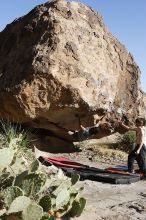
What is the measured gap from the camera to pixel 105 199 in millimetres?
7801

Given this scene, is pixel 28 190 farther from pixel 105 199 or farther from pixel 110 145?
pixel 110 145

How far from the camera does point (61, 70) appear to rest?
11008mm

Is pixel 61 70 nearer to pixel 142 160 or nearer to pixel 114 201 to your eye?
pixel 142 160

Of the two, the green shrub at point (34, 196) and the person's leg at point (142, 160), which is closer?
the green shrub at point (34, 196)

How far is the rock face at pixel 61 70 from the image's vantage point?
429 inches

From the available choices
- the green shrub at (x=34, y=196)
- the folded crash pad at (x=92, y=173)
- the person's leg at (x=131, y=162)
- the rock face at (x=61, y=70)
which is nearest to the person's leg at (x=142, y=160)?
the person's leg at (x=131, y=162)

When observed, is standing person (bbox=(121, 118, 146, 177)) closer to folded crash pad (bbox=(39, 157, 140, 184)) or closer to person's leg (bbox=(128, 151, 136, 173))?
person's leg (bbox=(128, 151, 136, 173))

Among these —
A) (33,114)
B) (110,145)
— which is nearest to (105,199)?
(33,114)

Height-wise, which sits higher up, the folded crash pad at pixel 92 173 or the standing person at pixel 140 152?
the standing person at pixel 140 152

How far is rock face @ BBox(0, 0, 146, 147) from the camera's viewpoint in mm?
10906

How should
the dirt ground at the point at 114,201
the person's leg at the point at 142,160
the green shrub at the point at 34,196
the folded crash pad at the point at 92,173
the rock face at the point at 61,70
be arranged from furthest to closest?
the person's leg at the point at 142,160
the rock face at the point at 61,70
the folded crash pad at the point at 92,173
the dirt ground at the point at 114,201
the green shrub at the point at 34,196

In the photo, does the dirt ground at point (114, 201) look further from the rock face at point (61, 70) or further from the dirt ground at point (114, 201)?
the rock face at point (61, 70)

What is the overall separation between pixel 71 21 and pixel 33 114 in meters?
2.65

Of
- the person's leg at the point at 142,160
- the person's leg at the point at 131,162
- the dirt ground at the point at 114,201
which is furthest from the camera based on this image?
the person's leg at the point at 142,160
